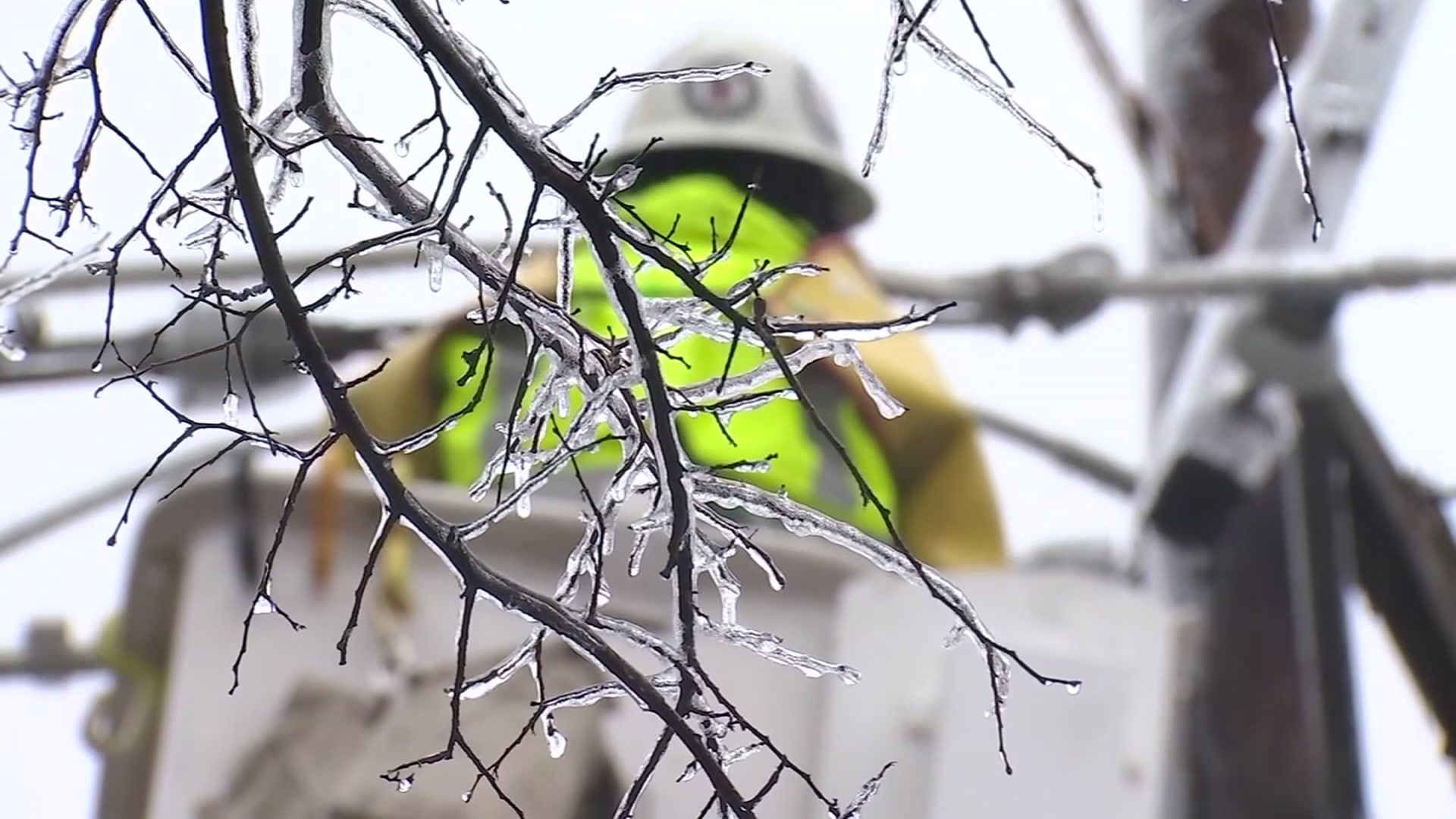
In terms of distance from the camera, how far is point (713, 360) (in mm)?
2633

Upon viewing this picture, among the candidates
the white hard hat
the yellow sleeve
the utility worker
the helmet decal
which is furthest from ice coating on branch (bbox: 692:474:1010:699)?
the helmet decal

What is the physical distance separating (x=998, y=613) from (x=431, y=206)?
170cm

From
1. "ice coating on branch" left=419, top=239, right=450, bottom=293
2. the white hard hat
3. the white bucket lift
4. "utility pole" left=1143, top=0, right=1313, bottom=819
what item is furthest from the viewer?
the white hard hat

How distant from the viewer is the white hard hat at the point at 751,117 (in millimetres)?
3391

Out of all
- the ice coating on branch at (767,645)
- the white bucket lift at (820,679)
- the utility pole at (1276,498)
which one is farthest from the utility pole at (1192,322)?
the ice coating on branch at (767,645)

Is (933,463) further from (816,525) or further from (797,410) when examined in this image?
(816,525)

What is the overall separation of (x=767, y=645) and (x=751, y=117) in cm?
257

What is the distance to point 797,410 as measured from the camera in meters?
2.74

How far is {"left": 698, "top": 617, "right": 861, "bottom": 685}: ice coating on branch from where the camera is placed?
3.01 feet

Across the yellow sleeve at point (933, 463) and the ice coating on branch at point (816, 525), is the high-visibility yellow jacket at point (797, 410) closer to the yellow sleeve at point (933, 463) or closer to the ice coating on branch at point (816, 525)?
the yellow sleeve at point (933, 463)

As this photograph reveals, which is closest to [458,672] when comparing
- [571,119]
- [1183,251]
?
[571,119]

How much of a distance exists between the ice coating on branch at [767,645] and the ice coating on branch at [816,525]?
2.2 inches

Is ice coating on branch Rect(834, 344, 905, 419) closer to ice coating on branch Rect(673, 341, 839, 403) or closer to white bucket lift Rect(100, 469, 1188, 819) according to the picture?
ice coating on branch Rect(673, 341, 839, 403)

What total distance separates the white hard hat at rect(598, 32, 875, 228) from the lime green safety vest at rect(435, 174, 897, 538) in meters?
0.27
